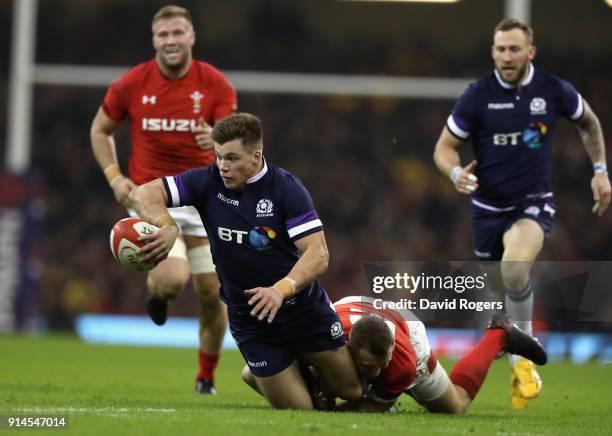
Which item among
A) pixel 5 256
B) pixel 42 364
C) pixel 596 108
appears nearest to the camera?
pixel 42 364

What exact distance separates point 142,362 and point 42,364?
1423mm

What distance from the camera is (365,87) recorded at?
1636 centimetres

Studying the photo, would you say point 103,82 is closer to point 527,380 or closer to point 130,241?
point 527,380

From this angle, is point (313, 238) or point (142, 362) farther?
point (142, 362)

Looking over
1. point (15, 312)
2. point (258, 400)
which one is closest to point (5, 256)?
point (15, 312)

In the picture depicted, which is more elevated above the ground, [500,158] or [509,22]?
[509,22]

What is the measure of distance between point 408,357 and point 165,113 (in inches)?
117

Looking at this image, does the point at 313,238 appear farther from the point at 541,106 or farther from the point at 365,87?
the point at 365,87

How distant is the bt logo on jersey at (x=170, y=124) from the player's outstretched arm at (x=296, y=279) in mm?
2457

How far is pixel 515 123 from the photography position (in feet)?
27.9

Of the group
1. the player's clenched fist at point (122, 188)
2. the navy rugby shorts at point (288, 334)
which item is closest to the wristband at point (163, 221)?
the navy rugby shorts at point (288, 334)

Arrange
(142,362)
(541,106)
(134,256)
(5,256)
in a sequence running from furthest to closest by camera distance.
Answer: (5,256) → (142,362) → (541,106) → (134,256)

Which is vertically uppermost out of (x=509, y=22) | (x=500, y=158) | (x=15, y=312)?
(x=509, y=22)

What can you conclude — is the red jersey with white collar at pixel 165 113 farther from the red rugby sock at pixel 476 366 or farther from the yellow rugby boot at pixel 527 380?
the yellow rugby boot at pixel 527 380
